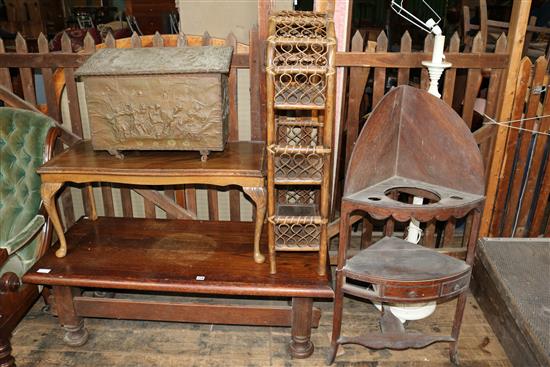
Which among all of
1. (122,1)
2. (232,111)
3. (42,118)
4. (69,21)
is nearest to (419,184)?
(232,111)

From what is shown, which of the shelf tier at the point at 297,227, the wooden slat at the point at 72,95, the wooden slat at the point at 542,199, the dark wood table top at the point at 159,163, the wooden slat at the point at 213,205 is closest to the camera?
the shelf tier at the point at 297,227

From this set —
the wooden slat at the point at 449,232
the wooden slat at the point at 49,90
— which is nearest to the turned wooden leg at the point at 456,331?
the wooden slat at the point at 449,232

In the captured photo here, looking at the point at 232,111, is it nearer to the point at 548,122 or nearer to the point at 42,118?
the point at 42,118

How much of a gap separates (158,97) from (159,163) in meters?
0.33

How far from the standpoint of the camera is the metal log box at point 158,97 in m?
2.30

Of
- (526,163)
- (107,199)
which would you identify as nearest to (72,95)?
(107,199)

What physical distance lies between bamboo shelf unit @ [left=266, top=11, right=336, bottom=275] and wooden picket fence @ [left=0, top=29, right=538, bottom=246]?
1.03 feet

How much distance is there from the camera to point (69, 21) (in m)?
8.13

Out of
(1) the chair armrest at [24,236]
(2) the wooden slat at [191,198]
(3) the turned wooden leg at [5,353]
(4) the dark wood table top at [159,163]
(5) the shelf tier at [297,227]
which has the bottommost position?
(3) the turned wooden leg at [5,353]

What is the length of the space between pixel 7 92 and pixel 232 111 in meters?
1.41

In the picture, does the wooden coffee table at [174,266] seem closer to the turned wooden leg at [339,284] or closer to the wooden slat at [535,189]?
the turned wooden leg at [339,284]

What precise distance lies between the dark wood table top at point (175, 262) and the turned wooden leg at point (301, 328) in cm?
9

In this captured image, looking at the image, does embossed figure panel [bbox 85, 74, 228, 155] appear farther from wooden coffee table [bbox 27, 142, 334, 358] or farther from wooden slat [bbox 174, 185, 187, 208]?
wooden slat [bbox 174, 185, 187, 208]

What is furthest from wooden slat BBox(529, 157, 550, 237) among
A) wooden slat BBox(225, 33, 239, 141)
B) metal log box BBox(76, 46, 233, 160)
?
metal log box BBox(76, 46, 233, 160)
